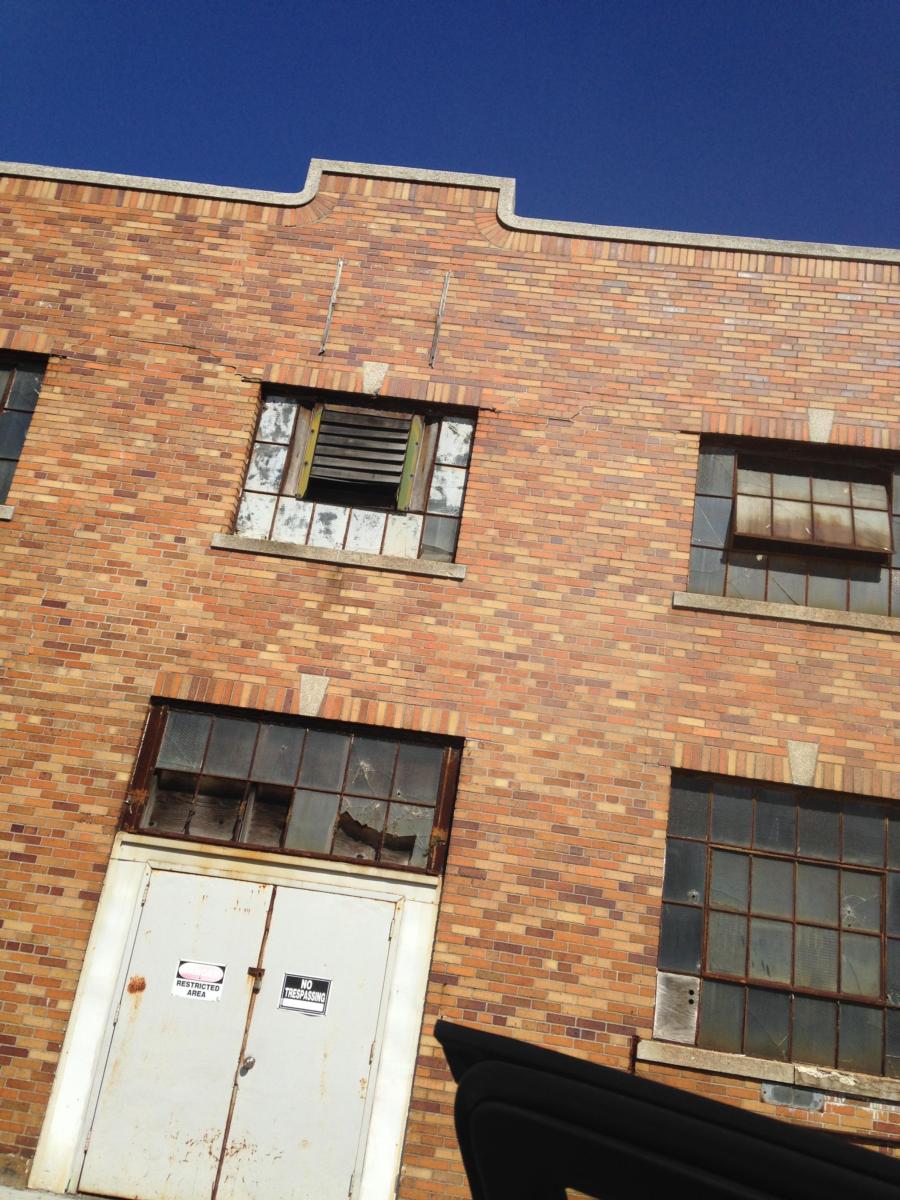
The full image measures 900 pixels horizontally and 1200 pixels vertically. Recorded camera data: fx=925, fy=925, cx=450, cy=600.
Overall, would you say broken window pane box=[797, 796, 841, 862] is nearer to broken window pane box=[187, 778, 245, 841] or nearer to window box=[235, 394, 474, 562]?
window box=[235, 394, 474, 562]

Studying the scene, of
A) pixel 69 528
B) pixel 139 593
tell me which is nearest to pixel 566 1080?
pixel 139 593

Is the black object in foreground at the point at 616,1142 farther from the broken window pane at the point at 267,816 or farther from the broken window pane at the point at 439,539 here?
the broken window pane at the point at 439,539

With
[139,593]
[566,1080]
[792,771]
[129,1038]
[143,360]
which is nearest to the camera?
[566,1080]

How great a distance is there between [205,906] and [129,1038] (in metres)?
1.06

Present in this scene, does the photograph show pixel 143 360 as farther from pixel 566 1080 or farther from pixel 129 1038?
pixel 566 1080

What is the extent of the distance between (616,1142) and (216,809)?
6.45 meters

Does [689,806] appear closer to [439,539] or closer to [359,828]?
[359,828]

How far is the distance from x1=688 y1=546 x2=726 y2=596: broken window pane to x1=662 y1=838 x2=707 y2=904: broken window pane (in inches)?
85.9

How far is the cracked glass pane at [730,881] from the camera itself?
23.7 feet

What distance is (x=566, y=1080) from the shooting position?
164cm

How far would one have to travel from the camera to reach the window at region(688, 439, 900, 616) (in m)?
8.16

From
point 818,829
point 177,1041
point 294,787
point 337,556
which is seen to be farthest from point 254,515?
point 818,829

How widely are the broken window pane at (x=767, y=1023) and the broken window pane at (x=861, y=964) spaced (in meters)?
0.49

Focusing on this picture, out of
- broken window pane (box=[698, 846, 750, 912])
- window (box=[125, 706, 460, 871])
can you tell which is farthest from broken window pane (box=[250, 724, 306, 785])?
broken window pane (box=[698, 846, 750, 912])
